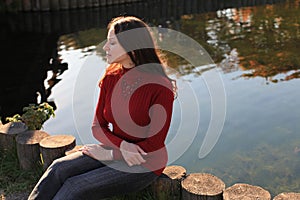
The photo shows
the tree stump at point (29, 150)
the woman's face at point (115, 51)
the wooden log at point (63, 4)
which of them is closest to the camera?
the woman's face at point (115, 51)

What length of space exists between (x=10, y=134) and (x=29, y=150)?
1.05 feet

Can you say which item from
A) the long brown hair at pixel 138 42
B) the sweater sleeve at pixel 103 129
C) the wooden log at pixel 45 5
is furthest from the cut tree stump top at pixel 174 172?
the wooden log at pixel 45 5

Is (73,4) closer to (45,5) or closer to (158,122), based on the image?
(45,5)

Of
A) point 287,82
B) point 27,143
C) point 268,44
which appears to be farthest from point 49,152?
point 268,44

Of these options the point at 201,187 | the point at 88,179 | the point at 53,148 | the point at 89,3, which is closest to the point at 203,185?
the point at 201,187

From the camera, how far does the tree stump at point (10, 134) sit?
12.7 ft

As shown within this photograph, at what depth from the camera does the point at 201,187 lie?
286 cm

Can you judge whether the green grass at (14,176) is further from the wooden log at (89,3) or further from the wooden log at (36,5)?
the wooden log at (89,3)

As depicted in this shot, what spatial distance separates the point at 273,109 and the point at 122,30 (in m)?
3.64

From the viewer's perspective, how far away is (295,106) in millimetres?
5984

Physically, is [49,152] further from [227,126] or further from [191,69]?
[191,69]

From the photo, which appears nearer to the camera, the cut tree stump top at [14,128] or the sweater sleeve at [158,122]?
the sweater sleeve at [158,122]

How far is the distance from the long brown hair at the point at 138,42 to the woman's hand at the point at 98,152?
0.56 metres

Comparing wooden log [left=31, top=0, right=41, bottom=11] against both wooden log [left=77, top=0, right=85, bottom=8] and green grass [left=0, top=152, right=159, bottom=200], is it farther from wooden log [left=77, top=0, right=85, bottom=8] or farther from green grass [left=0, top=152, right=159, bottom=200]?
green grass [left=0, top=152, right=159, bottom=200]
